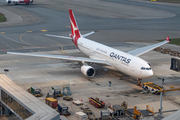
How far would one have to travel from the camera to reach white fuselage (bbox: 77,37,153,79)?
4550cm

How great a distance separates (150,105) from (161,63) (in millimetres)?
23819

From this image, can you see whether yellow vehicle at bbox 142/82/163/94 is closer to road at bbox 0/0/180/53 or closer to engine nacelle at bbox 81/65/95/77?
engine nacelle at bbox 81/65/95/77

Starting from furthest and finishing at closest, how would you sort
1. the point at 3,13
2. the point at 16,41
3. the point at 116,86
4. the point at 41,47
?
the point at 3,13 < the point at 16,41 < the point at 41,47 < the point at 116,86

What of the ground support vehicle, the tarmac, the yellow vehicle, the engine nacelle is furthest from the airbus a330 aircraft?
the ground support vehicle

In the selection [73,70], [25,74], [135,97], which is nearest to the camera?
[135,97]

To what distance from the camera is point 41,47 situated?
250 ft

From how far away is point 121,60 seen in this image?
48.5 meters

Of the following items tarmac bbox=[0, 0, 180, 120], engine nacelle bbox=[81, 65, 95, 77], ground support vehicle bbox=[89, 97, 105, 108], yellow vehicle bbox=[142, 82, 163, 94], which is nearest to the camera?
ground support vehicle bbox=[89, 97, 105, 108]

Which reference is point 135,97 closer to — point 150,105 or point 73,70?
point 150,105

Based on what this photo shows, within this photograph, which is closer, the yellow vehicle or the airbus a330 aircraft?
the yellow vehicle

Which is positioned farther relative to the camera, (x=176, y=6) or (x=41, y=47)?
(x=176, y=6)

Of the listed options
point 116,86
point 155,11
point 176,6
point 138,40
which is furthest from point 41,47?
point 176,6

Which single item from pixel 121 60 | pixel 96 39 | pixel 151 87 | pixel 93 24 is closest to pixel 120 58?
pixel 121 60

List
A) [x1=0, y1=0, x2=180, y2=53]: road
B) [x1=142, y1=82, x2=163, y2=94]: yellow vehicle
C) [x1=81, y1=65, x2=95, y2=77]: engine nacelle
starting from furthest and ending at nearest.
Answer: [x1=0, y1=0, x2=180, y2=53]: road, [x1=81, y1=65, x2=95, y2=77]: engine nacelle, [x1=142, y1=82, x2=163, y2=94]: yellow vehicle
